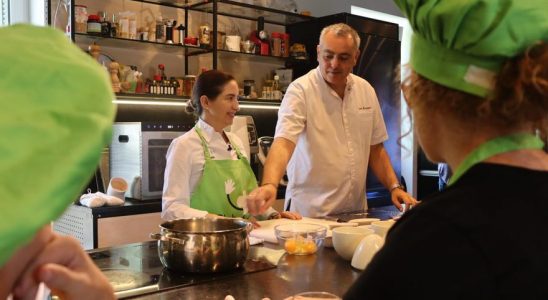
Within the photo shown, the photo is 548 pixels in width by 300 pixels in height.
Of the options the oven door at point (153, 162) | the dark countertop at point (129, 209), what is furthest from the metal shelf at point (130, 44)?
the dark countertop at point (129, 209)

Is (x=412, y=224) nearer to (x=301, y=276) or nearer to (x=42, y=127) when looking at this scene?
(x=42, y=127)

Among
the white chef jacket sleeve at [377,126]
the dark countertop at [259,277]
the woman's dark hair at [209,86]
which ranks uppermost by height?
the woman's dark hair at [209,86]

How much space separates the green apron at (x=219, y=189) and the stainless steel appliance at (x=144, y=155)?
913 millimetres

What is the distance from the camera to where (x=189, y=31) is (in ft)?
14.1

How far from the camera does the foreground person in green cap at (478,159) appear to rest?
0.69 m

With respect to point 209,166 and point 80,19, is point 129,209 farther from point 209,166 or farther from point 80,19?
point 80,19

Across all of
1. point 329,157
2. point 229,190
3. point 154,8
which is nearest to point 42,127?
point 229,190

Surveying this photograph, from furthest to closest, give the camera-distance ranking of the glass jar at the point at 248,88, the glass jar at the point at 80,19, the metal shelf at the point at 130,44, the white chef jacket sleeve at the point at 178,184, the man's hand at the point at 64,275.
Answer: the glass jar at the point at 248,88 < the metal shelf at the point at 130,44 < the glass jar at the point at 80,19 < the white chef jacket sleeve at the point at 178,184 < the man's hand at the point at 64,275

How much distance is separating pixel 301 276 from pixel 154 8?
10.2ft

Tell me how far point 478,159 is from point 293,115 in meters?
2.02

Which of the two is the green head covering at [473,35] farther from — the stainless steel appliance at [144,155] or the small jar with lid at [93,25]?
the small jar with lid at [93,25]

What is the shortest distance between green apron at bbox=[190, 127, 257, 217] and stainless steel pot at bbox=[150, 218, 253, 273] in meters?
0.94

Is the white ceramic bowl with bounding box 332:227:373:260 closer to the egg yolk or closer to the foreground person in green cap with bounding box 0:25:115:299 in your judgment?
the egg yolk

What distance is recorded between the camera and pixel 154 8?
4.11m
